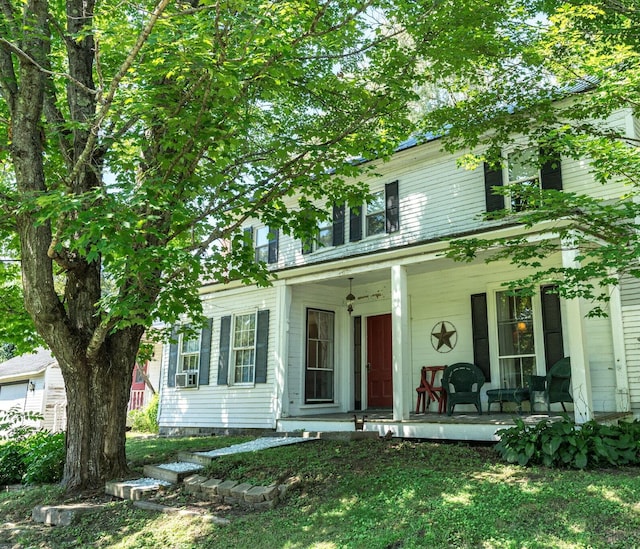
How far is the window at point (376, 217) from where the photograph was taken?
11789mm

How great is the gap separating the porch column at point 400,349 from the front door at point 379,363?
8.76 ft

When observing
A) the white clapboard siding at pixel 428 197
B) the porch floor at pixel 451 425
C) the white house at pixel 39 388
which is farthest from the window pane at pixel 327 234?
the white house at pixel 39 388

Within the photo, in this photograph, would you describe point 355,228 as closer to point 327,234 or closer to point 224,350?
point 327,234

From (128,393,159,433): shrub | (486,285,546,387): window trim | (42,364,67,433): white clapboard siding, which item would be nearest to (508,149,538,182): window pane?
(486,285,546,387): window trim

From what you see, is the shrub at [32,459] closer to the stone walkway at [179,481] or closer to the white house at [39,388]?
the stone walkway at [179,481]

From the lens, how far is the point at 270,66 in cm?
573

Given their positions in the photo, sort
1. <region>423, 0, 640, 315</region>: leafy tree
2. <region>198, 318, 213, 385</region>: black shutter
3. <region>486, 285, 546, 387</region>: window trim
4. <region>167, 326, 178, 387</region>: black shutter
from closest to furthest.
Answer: <region>423, 0, 640, 315</region>: leafy tree, <region>486, 285, 546, 387</region>: window trim, <region>198, 318, 213, 385</region>: black shutter, <region>167, 326, 178, 387</region>: black shutter

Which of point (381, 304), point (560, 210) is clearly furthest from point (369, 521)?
point (381, 304)

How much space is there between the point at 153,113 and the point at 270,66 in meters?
1.41

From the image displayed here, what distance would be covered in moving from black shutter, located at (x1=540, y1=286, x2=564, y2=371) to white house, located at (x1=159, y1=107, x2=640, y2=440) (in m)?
0.02

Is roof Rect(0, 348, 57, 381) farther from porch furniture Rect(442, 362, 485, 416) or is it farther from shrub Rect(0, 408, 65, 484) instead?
porch furniture Rect(442, 362, 485, 416)

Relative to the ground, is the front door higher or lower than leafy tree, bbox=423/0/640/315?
lower

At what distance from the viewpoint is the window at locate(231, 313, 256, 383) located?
12.5 meters

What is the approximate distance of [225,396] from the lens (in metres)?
12.7
